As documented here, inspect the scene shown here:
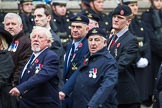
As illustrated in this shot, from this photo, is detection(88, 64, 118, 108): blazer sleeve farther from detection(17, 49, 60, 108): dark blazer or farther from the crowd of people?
detection(17, 49, 60, 108): dark blazer

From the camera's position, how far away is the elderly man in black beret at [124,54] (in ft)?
30.7

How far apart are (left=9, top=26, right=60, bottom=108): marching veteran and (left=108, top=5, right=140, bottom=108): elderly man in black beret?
127 centimetres

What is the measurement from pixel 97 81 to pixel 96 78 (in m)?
0.04

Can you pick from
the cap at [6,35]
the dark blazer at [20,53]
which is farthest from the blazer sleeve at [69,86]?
the cap at [6,35]

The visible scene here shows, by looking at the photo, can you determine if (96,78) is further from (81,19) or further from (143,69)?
(143,69)

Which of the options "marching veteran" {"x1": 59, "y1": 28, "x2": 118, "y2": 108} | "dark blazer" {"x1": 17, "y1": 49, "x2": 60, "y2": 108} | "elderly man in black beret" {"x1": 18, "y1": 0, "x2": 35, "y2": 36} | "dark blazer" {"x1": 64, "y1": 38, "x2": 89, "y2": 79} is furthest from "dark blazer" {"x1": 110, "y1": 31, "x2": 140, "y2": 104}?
"elderly man in black beret" {"x1": 18, "y1": 0, "x2": 35, "y2": 36}

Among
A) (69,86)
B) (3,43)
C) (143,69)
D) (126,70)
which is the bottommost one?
(143,69)

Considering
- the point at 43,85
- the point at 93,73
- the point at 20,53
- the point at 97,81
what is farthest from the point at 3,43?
the point at 97,81

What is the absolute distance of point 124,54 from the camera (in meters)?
9.34

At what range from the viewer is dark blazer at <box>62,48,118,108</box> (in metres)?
7.91

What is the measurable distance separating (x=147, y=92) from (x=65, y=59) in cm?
390

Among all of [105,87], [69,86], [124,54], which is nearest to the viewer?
[105,87]

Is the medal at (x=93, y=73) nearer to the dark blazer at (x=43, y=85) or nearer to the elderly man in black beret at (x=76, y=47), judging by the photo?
the dark blazer at (x=43, y=85)

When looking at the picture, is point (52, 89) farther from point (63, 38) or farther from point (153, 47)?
point (153, 47)
